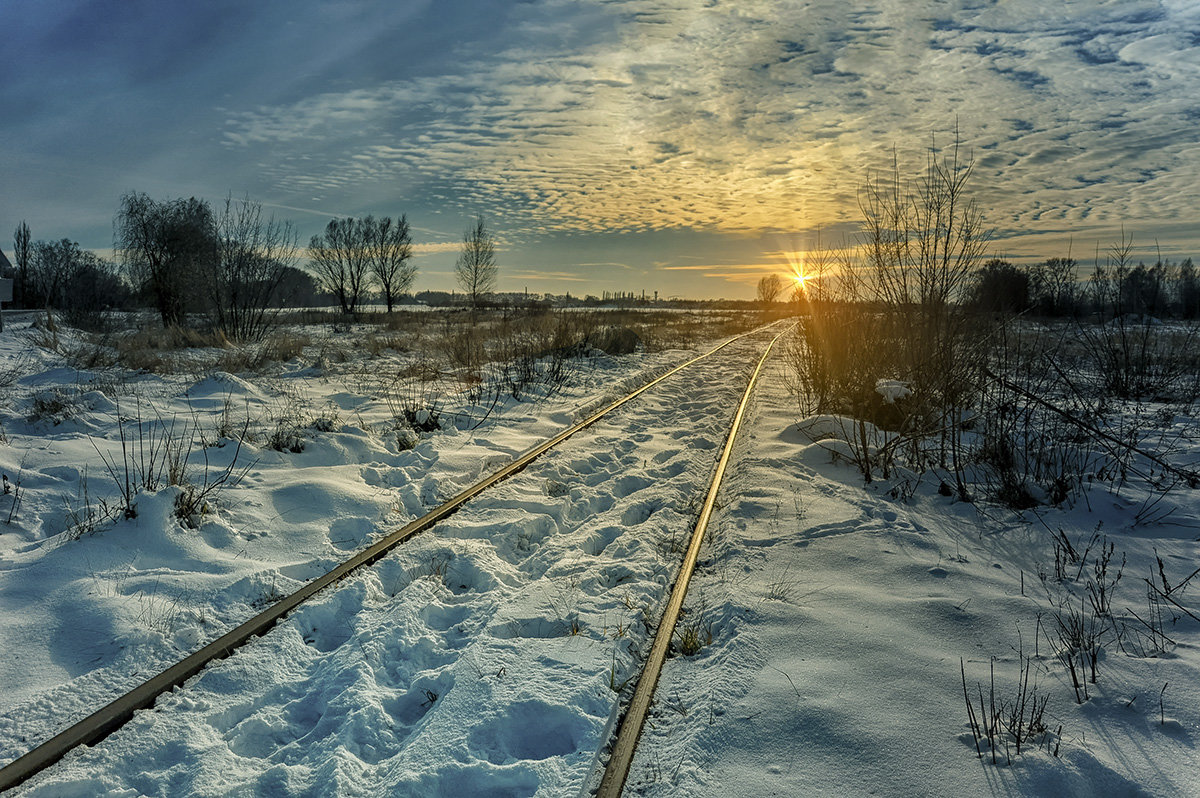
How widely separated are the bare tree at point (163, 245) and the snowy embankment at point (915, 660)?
31.9m

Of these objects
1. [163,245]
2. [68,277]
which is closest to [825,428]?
[163,245]

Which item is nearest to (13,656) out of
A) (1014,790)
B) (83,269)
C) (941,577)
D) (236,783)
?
(236,783)

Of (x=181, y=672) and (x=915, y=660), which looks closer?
(x=181, y=672)

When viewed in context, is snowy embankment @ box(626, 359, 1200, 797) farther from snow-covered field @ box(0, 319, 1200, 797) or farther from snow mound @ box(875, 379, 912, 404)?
snow mound @ box(875, 379, 912, 404)

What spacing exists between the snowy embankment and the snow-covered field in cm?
2

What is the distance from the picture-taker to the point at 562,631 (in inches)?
147

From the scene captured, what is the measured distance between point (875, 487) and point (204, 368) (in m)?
13.8

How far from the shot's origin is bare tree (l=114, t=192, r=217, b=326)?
91.8 feet

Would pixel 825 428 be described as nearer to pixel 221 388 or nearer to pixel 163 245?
pixel 221 388

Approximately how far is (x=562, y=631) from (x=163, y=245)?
3413 cm

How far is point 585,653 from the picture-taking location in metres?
3.44

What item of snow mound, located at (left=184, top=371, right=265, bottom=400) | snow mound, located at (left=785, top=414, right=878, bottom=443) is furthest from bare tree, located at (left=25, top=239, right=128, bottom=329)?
snow mound, located at (left=785, top=414, right=878, bottom=443)

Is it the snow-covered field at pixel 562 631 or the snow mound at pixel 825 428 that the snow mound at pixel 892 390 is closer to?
the snow mound at pixel 825 428

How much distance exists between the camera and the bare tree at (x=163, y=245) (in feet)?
91.8
